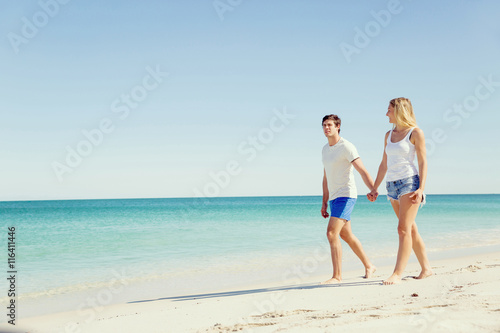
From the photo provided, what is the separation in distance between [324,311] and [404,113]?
87.9 inches

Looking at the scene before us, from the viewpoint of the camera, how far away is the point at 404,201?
4410mm

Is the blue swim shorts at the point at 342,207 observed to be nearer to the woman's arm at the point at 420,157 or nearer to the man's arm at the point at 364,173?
the man's arm at the point at 364,173

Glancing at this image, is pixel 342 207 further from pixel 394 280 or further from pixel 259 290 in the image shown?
pixel 259 290

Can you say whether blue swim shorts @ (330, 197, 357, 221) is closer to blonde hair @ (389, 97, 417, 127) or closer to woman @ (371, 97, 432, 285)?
woman @ (371, 97, 432, 285)

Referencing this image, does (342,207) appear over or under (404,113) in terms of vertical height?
under

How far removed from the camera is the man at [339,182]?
4.79 meters

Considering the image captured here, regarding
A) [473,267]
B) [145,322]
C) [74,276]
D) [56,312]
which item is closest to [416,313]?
[145,322]

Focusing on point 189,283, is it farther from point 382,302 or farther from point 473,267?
point 473,267

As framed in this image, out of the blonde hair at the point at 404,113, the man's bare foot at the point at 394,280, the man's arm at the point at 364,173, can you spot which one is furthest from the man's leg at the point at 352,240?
the blonde hair at the point at 404,113

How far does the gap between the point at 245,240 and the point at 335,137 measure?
7448mm

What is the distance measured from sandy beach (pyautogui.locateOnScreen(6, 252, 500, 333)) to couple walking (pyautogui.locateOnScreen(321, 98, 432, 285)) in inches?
15.5

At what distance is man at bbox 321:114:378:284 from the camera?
4785 mm

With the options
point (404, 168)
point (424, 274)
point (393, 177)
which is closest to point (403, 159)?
point (404, 168)

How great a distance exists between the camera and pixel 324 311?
11.6 feet
